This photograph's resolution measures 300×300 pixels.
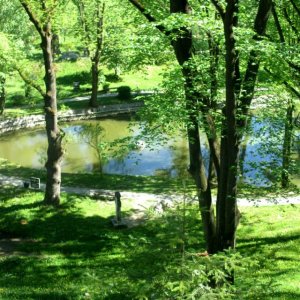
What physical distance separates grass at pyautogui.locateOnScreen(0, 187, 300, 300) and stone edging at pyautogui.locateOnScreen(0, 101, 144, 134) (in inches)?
718

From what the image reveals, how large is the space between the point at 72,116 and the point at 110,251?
27327 millimetres

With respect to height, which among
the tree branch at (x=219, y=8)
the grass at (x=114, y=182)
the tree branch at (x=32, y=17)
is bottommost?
the grass at (x=114, y=182)

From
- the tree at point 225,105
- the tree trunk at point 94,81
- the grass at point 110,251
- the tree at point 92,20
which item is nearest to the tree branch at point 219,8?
the tree at point 225,105

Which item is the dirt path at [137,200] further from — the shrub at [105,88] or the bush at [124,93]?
the shrub at [105,88]

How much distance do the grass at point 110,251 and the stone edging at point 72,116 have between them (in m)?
18.2

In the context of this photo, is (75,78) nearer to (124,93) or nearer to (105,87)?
(105,87)

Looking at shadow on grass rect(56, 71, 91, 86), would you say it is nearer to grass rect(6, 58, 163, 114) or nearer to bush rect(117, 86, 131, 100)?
grass rect(6, 58, 163, 114)

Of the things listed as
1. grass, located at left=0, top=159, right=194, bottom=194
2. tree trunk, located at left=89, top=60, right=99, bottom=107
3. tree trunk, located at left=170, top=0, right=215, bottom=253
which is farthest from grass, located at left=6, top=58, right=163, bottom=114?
tree trunk, located at left=170, top=0, right=215, bottom=253

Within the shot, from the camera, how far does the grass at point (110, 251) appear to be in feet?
20.1

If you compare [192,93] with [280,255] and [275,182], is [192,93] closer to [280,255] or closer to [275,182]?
[275,182]

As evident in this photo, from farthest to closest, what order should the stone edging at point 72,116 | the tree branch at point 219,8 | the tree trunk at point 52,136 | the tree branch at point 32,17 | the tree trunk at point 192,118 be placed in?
the stone edging at point 72,116 < the tree trunk at point 52,136 < the tree branch at point 32,17 < the tree trunk at point 192,118 < the tree branch at point 219,8

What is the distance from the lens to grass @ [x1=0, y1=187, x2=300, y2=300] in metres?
6.11

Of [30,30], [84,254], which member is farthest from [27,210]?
[30,30]

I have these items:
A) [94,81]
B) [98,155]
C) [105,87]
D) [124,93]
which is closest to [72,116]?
[94,81]
